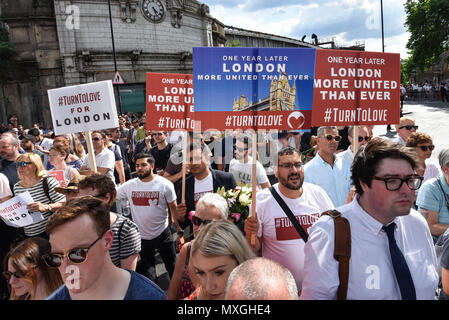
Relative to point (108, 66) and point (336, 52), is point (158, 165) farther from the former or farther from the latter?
point (108, 66)

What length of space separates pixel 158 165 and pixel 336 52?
3.86 m

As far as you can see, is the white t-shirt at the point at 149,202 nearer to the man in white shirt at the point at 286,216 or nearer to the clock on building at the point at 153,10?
the man in white shirt at the point at 286,216

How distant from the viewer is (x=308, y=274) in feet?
6.18

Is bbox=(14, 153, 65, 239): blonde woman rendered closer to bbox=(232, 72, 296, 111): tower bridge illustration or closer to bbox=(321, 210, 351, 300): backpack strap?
bbox=(232, 72, 296, 111): tower bridge illustration

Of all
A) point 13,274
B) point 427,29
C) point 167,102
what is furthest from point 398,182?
point 427,29

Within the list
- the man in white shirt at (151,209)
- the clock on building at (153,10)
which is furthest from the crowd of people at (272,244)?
the clock on building at (153,10)

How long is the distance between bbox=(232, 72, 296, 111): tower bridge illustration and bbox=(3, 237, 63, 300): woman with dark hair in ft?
6.97

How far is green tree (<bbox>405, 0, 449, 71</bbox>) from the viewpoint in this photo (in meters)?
30.3

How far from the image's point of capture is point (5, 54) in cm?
2111

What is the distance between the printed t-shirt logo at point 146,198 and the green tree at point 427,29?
35.1 m

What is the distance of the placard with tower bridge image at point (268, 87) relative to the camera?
3311mm

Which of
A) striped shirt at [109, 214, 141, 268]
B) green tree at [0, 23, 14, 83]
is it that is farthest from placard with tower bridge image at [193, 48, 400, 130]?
green tree at [0, 23, 14, 83]

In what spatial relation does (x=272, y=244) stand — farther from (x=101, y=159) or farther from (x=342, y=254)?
(x=101, y=159)
